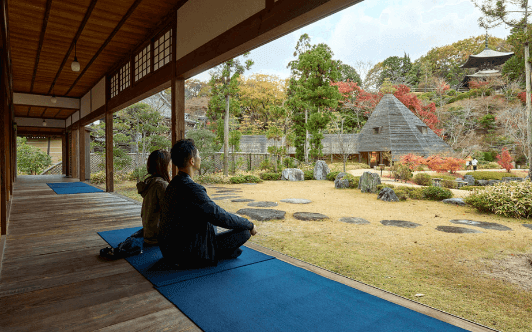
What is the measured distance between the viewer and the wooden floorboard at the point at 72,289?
5.11ft

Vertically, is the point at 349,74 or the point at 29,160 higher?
the point at 349,74

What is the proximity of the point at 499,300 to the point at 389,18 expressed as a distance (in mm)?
34609

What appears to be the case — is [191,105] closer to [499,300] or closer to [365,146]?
[365,146]

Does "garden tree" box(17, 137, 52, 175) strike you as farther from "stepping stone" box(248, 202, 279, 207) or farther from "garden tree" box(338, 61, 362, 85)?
"garden tree" box(338, 61, 362, 85)

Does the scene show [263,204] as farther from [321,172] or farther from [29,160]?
[29,160]

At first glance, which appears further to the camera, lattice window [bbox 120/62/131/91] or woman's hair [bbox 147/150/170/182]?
lattice window [bbox 120/62/131/91]

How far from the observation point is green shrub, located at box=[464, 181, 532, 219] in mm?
5473

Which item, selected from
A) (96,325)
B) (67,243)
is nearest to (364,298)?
(96,325)

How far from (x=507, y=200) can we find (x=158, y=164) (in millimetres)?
6406

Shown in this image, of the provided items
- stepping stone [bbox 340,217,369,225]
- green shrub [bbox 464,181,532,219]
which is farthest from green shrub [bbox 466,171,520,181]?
stepping stone [bbox 340,217,369,225]

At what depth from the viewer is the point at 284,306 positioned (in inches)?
68.5

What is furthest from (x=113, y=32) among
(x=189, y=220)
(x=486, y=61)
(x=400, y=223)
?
(x=486, y=61)

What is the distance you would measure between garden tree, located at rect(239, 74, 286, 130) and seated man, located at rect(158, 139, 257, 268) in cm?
1865

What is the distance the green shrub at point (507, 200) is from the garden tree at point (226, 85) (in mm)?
8793
